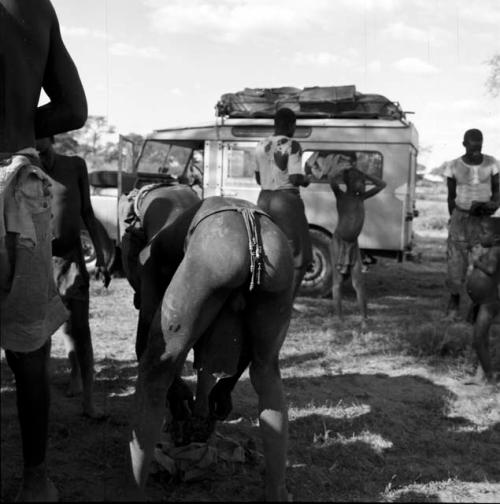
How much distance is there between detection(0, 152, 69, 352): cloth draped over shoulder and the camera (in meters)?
2.35

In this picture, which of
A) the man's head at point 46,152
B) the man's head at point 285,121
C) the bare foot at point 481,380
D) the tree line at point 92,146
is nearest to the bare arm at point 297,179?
the man's head at point 285,121

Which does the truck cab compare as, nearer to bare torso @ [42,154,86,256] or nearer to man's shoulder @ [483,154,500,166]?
man's shoulder @ [483,154,500,166]

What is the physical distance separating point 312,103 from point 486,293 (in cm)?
547

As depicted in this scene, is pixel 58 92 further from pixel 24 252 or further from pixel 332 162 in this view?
pixel 332 162

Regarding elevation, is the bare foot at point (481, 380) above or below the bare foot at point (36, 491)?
below

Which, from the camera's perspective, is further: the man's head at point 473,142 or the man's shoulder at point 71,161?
the man's head at point 473,142

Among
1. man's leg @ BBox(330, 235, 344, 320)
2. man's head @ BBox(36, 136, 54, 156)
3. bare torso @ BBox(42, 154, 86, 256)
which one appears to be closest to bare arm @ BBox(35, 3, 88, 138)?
man's head @ BBox(36, 136, 54, 156)

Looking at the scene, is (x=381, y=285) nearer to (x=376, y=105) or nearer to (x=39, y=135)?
(x=376, y=105)

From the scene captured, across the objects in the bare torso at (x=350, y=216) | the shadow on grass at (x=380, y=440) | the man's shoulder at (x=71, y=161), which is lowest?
the shadow on grass at (x=380, y=440)

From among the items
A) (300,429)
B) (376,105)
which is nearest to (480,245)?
(300,429)

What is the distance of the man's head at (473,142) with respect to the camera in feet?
24.7

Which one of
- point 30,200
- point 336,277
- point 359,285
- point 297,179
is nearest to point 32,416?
point 30,200

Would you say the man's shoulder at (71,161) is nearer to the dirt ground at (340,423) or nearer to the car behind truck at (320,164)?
the dirt ground at (340,423)

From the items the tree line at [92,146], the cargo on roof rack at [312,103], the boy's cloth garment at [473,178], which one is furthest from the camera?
the tree line at [92,146]
